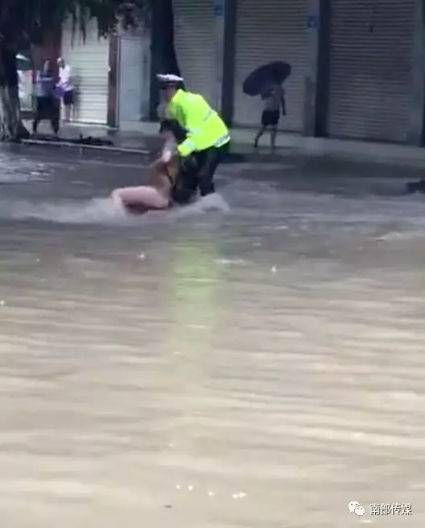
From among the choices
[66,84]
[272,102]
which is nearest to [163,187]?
[272,102]

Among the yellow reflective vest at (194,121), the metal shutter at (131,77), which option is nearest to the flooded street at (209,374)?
the yellow reflective vest at (194,121)

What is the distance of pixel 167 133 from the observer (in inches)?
651

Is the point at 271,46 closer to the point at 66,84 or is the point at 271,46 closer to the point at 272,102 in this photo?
the point at 272,102

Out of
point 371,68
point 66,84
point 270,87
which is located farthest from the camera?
point 66,84

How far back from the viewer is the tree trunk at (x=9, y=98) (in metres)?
29.4

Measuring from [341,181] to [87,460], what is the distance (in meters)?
16.9

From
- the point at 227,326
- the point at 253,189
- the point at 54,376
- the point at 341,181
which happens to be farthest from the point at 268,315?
the point at 341,181

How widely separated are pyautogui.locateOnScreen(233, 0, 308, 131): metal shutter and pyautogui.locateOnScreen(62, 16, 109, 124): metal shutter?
7520mm

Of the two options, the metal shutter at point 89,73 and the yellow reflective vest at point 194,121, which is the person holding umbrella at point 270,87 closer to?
the metal shutter at point 89,73

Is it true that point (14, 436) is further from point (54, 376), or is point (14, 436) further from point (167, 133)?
point (167, 133)

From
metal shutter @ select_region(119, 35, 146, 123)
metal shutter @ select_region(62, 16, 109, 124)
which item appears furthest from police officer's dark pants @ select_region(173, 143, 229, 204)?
metal shutter @ select_region(62, 16, 109, 124)

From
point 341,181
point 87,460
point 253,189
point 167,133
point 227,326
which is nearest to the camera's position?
point 87,460

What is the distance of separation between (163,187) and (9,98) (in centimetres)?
1546

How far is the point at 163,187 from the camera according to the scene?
16.0 meters
